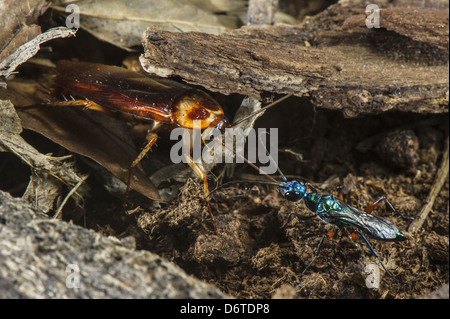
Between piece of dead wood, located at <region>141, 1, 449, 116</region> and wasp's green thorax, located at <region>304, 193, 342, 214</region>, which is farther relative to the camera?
wasp's green thorax, located at <region>304, 193, 342, 214</region>

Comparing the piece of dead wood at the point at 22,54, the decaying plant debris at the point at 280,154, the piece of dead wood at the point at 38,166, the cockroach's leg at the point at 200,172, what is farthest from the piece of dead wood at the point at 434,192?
the piece of dead wood at the point at 22,54

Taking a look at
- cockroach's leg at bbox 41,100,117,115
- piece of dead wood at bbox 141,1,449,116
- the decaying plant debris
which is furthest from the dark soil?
cockroach's leg at bbox 41,100,117,115

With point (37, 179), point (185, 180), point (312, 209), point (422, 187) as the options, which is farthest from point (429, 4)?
point (37, 179)

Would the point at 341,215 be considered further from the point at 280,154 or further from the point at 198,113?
the point at 198,113
